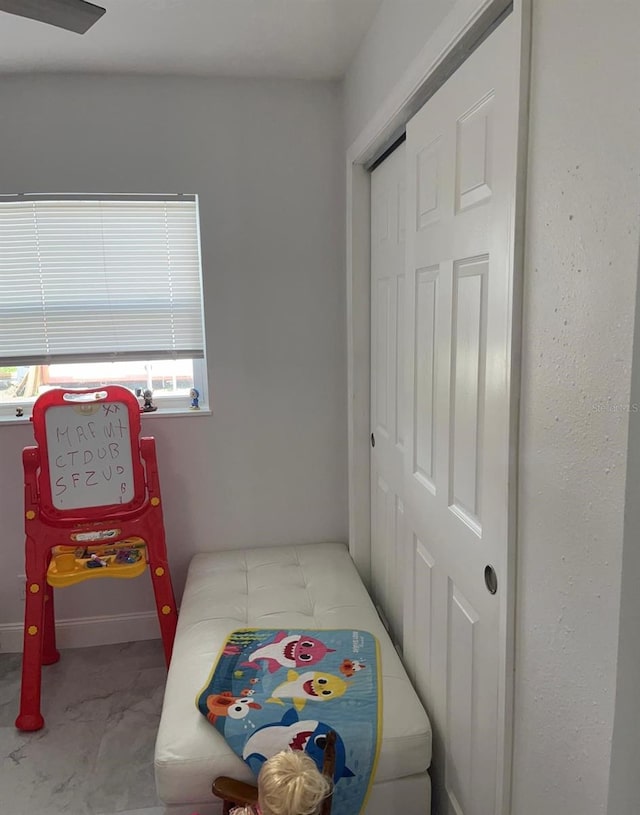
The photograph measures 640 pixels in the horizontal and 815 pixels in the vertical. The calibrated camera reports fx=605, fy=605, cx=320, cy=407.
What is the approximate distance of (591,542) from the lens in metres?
0.87

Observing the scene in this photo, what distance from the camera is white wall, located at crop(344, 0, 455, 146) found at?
148cm

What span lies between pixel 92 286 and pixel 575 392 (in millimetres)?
2198

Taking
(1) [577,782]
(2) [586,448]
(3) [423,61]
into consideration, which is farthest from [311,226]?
(1) [577,782]

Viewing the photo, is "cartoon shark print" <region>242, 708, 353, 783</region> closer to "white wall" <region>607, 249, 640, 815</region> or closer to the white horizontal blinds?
"white wall" <region>607, 249, 640, 815</region>

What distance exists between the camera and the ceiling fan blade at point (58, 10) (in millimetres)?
1336

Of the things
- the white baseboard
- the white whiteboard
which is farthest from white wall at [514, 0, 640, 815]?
the white baseboard

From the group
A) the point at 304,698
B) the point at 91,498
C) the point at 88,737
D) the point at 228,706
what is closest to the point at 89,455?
the point at 91,498

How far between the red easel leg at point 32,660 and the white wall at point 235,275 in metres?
0.48

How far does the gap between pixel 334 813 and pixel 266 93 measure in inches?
99.2

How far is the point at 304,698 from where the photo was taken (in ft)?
5.50

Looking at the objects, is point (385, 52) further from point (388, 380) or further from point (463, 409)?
point (463, 409)

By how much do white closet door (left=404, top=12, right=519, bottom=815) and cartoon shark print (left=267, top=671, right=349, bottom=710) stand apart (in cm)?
27

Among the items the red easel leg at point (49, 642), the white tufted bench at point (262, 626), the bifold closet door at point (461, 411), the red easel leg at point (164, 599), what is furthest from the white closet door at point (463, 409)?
the red easel leg at point (49, 642)

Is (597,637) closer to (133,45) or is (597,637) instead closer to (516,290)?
(516,290)
